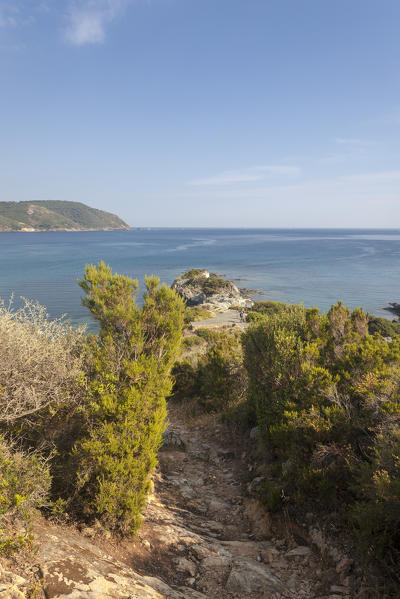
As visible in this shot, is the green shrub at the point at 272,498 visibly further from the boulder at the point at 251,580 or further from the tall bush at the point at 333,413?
the boulder at the point at 251,580

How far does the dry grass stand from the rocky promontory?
3752 centimetres

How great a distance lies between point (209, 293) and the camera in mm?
53250

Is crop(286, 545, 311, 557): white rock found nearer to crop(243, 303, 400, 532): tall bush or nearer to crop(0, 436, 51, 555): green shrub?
crop(243, 303, 400, 532): tall bush

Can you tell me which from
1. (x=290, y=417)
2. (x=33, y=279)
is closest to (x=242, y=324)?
(x=290, y=417)

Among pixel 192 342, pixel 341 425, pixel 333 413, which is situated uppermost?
pixel 333 413

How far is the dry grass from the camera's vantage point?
5980mm

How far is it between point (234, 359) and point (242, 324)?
21.3 m

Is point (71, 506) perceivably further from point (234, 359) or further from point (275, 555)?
point (234, 359)

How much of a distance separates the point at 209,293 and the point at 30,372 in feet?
155

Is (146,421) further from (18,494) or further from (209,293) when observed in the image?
(209,293)

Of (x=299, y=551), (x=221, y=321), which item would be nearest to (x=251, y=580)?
(x=299, y=551)

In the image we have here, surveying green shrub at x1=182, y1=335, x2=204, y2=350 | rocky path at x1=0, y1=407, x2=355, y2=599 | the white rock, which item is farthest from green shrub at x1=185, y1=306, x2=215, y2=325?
the white rock

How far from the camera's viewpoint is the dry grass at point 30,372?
5980mm

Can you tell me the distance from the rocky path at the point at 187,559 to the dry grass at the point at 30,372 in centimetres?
207
